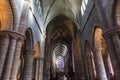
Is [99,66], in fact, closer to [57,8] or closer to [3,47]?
[3,47]

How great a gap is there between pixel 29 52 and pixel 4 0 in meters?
4.56

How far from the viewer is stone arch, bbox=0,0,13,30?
7.00 meters

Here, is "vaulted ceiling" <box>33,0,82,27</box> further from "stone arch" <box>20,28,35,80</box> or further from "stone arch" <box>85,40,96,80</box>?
"stone arch" <box>20,28,35,80</box>

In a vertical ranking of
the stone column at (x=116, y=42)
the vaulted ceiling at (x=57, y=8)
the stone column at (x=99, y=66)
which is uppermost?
the vaulted ceiling at (x=57, y=8)

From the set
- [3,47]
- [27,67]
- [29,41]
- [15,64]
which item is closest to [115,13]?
[15,64]

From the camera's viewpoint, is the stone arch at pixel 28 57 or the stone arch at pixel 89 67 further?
the stone arch at pixel 89 67

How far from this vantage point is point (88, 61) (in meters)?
12.7

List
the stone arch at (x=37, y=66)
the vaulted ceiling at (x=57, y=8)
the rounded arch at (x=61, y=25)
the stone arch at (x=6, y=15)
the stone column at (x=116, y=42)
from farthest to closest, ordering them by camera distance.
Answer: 1. the rounded arch at (x=61, y=25)
2. the vaulted ceiling at (x=57, y=8)
3. the stone arch at (x=37, y=66)
4. the stone arch at (x=6, y=15)
5. the stone column at (x=116, y=42)

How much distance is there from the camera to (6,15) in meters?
7.18

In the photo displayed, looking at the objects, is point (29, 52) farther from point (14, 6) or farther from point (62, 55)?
point (62, 55)

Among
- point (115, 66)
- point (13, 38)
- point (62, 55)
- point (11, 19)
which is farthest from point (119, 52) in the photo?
point (62, 55)

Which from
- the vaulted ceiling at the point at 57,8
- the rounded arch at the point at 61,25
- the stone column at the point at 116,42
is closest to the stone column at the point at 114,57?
the stone column at the point at 116,42

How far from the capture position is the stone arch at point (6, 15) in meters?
7.00

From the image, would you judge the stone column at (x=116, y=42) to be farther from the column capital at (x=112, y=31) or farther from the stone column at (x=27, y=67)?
the stone column at (x=27, y=67)
